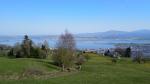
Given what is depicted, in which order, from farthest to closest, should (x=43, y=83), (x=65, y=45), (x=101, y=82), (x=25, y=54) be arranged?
(x=25, y=54), (x=65, y=45), (x=101, y=82), (x=43, y=83)

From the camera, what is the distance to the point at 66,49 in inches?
1719

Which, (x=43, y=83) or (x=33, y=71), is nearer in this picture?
(x=43, y=83)

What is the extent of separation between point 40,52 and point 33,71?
141 feet

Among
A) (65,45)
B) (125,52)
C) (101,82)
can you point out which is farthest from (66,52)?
(125,52)

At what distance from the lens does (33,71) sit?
30.5 metres

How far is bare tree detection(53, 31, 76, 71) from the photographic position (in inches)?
1708

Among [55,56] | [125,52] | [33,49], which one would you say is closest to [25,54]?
[33,49]

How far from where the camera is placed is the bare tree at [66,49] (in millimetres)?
43375

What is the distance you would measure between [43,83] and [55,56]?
25.3 metres

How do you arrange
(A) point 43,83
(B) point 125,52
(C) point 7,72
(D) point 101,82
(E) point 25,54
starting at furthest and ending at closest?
1. (B) point 125,52
2. (E) point 25,54
3. (C) point 7,72
4. (D) point 101,82
5. (A) point 43,83

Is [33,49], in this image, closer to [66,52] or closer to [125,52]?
[66,52]

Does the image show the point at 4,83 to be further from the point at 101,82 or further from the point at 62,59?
the point at 62,59

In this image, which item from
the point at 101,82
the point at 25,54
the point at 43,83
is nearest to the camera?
the point at 43,83

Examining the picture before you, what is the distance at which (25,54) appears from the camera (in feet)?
236
